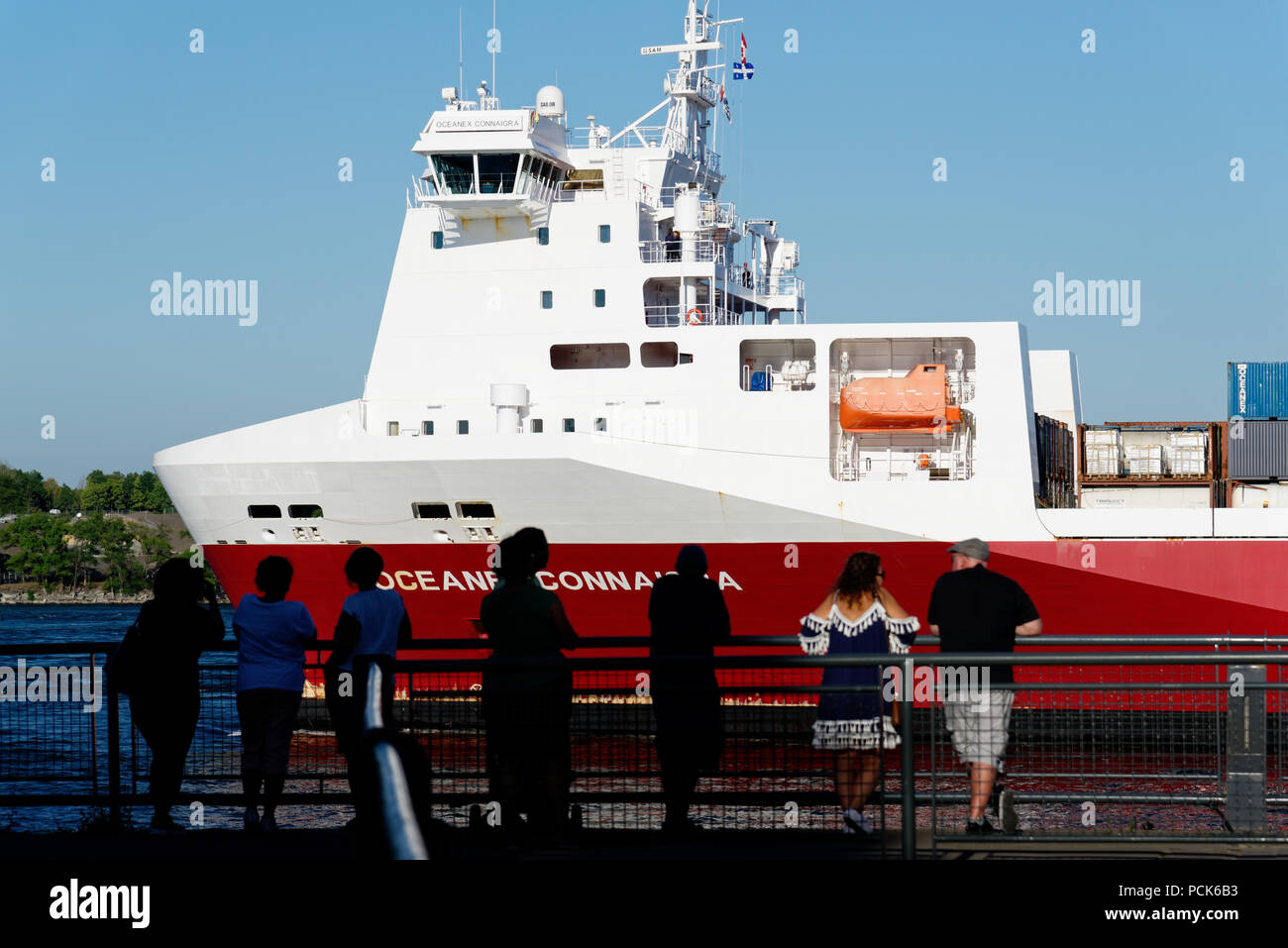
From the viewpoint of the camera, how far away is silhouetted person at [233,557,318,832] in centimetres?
820

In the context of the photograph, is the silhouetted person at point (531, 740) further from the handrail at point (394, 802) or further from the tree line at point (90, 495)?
the tree line at point (90, 495)

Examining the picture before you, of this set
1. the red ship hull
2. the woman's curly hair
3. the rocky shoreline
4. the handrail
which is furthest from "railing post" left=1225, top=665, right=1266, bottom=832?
the rocky shoreline

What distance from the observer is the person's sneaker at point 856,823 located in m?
7.09

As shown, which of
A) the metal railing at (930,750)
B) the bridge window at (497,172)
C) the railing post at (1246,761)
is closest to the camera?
the metal railing at (930,750)

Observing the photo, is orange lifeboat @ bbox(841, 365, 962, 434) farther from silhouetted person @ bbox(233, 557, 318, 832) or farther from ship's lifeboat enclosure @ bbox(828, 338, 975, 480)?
silhouetted person @ bbox(233, 557, 318, 832)

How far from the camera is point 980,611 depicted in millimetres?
7805

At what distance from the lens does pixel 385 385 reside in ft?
76.1

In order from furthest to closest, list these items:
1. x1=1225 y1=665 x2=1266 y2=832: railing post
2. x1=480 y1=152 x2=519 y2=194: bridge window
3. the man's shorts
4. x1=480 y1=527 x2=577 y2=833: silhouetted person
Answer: x1=480 y1=152 x2=519 y2=194: bridge window
x1=1225 y1=665 x2=1266 y2=832: railing post
the man's shorts
x1=480 y1=527 x2=577 y2=833: silhouetted person

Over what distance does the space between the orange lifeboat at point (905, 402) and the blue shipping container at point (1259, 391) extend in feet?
19.2

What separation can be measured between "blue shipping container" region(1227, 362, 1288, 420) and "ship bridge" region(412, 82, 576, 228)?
11.7 m

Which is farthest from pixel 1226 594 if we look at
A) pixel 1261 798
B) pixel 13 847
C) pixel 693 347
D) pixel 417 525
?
pixel 13 847

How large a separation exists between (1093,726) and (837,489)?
12513 mm

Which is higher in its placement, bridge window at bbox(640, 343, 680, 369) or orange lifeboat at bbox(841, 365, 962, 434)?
bridge window at bbox(640, 343, 680, 369)

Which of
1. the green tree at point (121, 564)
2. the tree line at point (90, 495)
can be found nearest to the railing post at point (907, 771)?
the green tree at point (121, 564)
